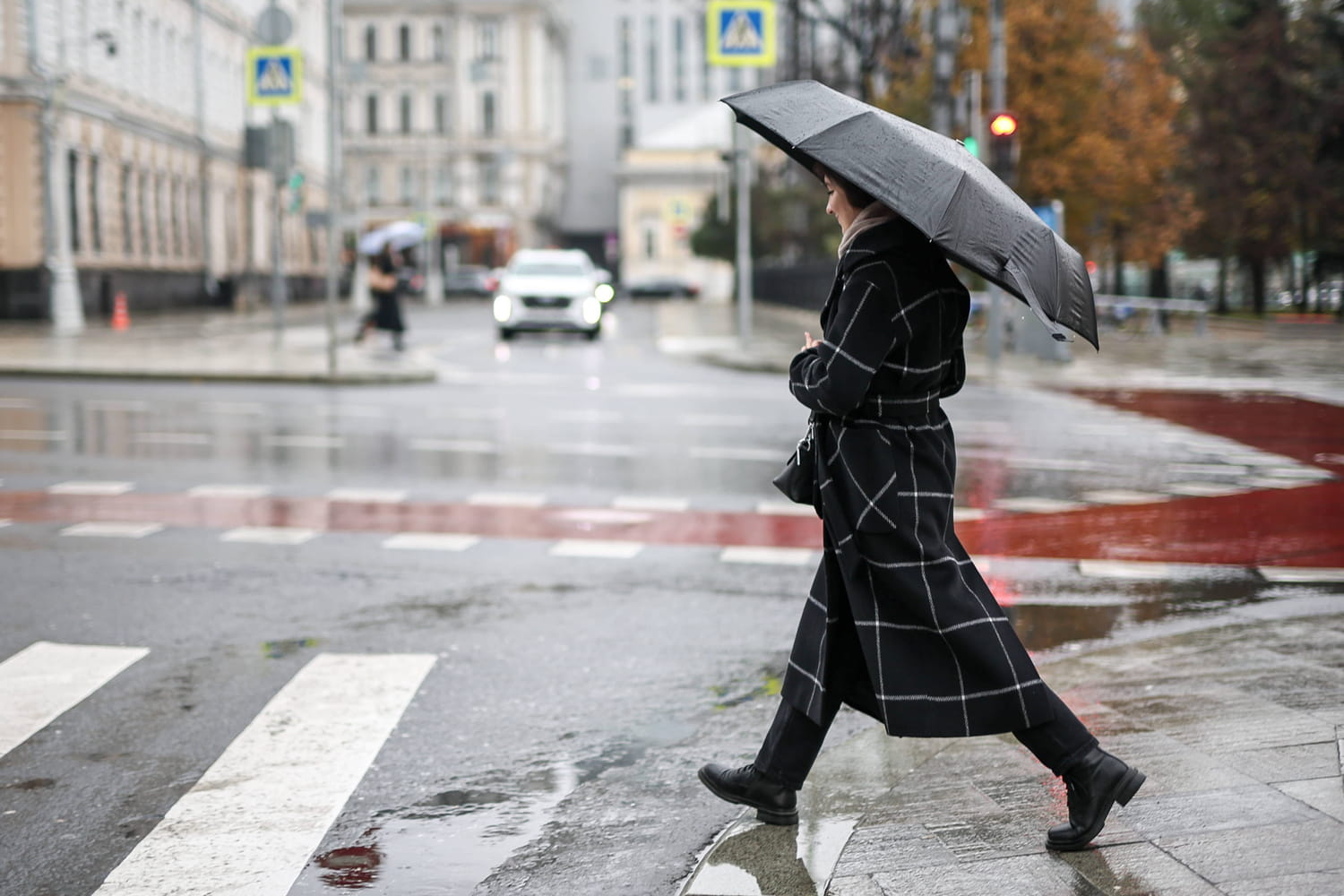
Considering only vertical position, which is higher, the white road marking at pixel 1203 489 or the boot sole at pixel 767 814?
the boot sole at pixel 767 814

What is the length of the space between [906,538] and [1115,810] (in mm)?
976

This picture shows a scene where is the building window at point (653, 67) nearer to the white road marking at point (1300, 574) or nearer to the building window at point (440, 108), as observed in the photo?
the building window at point (440, 108)

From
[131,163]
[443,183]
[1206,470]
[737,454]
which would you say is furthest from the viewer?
[443,183]

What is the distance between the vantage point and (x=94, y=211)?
147 feet

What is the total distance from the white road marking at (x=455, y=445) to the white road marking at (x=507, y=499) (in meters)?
2.41

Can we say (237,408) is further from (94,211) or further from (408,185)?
(408,185)

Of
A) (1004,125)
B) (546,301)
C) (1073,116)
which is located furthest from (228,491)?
(1073,116)

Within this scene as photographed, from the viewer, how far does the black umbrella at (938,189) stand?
12.3 ft

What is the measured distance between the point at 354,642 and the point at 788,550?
9.24 feet

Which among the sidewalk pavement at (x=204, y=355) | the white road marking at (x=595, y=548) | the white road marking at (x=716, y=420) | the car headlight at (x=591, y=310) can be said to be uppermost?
the car headlight at (x=591, y=310)

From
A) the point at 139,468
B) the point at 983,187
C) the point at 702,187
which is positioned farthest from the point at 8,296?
the point at 702,187

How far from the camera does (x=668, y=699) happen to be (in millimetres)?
5773

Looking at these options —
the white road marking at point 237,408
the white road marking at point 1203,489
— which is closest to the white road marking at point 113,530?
the white road marking at point 1203,489

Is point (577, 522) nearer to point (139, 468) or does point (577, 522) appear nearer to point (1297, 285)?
point (139, 468)
